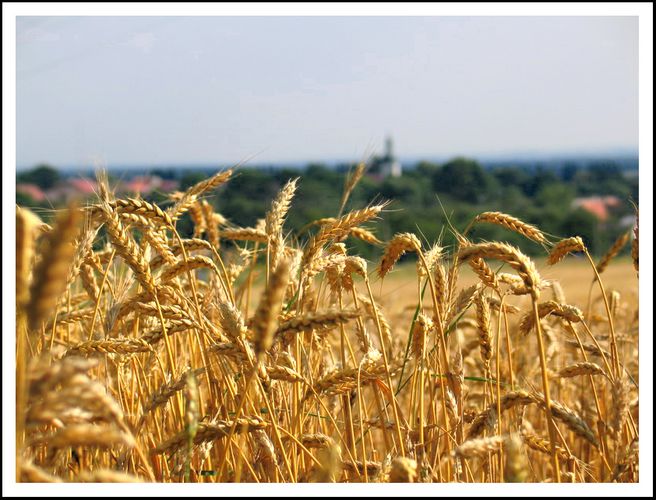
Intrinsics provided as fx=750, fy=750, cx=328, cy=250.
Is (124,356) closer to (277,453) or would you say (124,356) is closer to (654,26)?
(277,453)

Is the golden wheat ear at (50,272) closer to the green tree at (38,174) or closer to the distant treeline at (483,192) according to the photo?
the distant treeline at (483,192)

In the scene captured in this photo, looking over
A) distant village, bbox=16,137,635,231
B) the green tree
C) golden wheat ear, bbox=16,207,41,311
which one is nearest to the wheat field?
distant village, bbox=16,137,635,231

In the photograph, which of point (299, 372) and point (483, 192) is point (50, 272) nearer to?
point (299, 372)

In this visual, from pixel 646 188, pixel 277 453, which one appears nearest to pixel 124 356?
pixel 277 453

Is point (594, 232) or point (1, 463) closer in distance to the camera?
point (1, 463)

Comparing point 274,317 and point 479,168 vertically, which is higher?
point 479,168

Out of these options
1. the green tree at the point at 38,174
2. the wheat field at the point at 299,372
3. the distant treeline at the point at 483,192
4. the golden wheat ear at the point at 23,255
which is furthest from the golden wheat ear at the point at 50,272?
the green tree at the point at 38,174

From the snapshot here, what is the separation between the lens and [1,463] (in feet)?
5.74

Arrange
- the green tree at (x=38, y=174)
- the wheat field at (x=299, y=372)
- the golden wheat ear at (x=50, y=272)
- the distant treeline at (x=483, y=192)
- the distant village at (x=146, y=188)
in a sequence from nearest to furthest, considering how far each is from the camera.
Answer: the golden wheat ear at (x=50, y=272) → the wheat field at (x=299, y=372) → the distant village at (x=146, y=188) → the green tree at (x=38, y=174) → the distant treeline at (x=483, y=192)

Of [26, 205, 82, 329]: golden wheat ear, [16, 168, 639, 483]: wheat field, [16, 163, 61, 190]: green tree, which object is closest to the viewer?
[26, 205, 82, 329]: golden wheat ear

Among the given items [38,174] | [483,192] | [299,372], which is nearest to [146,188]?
[299,372]

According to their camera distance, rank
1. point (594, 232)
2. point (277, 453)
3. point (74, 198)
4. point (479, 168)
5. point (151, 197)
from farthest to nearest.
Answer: point (479, 168) → point (594, 232) → point (151, 197) → point (277, 453) → point (74, 198)

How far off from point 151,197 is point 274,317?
2152 mm

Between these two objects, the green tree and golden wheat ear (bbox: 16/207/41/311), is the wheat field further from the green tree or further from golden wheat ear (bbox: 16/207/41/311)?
the green tree
